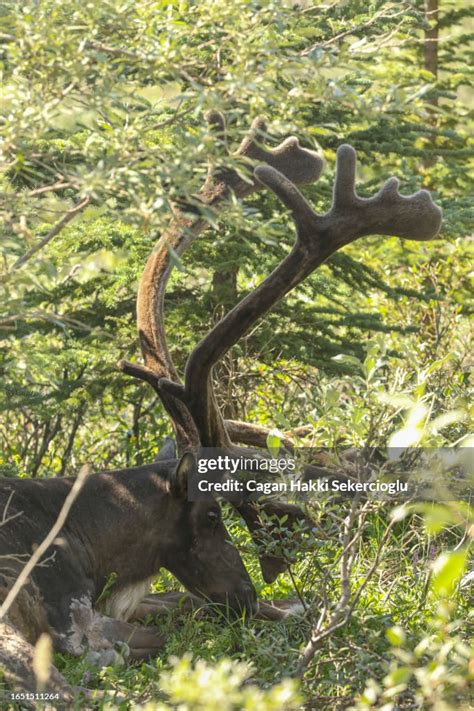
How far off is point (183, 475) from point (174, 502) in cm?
19

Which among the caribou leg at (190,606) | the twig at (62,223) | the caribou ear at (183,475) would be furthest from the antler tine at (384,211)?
the caribou leg at (190,606)

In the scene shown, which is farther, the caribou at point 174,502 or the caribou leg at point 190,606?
the caribou leg at point 190,606

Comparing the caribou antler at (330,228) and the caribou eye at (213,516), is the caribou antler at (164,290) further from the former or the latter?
the caribou antler at (330,228)

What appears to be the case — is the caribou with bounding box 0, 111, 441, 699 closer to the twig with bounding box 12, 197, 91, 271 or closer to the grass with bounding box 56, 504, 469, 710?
the grass with bounding box 56, 504, 469, 710

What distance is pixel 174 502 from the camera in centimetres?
539

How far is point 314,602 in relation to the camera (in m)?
4.54

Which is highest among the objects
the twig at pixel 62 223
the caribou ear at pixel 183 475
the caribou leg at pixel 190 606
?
the twig at pixel 62 223

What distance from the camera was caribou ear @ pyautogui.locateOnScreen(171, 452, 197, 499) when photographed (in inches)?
206

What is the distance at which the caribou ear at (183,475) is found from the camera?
5.23 m

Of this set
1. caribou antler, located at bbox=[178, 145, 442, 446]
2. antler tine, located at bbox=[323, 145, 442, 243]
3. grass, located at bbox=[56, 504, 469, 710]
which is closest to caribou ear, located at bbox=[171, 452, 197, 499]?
grass, located at bbox=[56, 504, 469, 710]

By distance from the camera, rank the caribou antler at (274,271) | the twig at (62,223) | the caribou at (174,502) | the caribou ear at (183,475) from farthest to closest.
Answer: the caribou ear at (183,475) < the caribou antler at (274,271) < the caribou at (174,502) < the twig at (62,223)

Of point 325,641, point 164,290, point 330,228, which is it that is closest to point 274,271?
point 330,228

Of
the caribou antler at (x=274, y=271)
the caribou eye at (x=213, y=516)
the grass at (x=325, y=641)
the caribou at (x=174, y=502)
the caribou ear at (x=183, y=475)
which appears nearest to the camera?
the grass at (x=325, y=641)

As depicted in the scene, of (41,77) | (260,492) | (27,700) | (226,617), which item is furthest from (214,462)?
(41,77)
